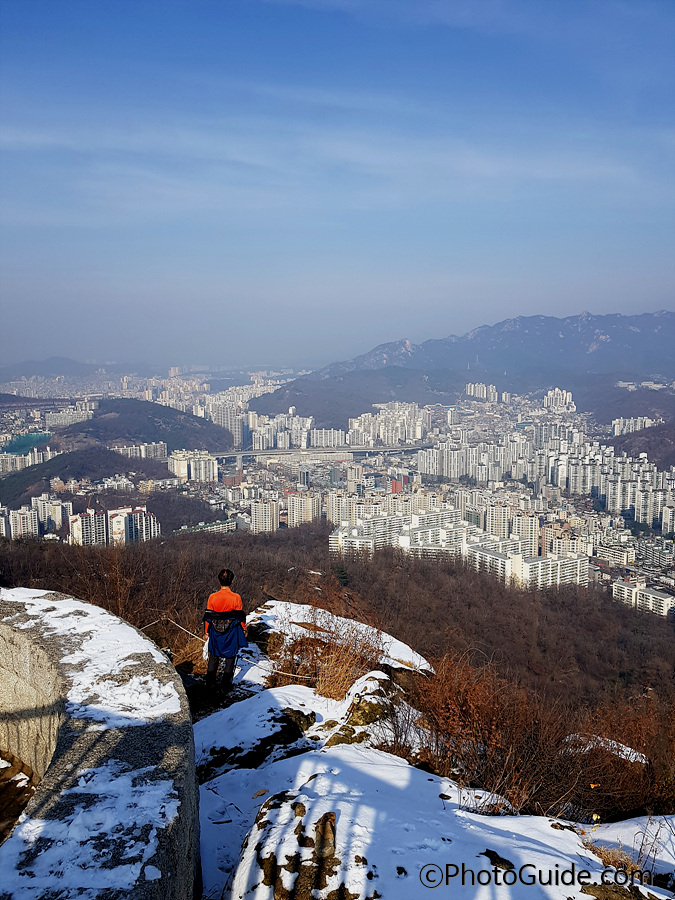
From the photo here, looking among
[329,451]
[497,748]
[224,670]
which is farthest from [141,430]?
[497,748]

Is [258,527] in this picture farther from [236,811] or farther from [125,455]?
[236,811]

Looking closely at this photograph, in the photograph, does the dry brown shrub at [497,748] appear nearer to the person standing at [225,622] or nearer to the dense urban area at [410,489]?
the person standing at [225,622]

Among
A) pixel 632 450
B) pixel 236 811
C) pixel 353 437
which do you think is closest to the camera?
pixel 236 811

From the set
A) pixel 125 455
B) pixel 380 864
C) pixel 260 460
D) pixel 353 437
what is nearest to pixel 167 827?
pixel 380 864

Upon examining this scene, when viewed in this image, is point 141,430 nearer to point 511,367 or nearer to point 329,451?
point 329,451

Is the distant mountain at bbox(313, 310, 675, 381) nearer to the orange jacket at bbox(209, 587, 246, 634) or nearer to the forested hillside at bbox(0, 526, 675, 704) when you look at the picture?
the forested hillside at bbox(0, 526, 675, 704)

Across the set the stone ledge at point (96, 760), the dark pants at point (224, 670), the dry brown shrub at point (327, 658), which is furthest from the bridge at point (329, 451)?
the stone ledge at point (96, 760)
